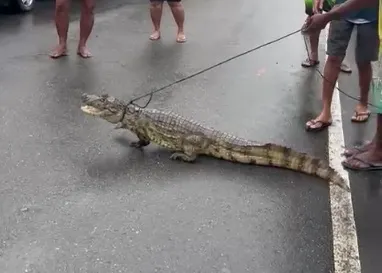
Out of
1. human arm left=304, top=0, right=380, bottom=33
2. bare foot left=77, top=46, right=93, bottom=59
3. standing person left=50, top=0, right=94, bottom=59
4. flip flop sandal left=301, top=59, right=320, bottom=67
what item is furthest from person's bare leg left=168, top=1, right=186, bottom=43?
human arm left=304, top=0, right=380, bottom=33

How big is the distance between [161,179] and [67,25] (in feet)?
12.7

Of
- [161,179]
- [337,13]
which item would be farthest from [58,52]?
[337,13]

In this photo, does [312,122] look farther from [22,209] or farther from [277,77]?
[22,209]

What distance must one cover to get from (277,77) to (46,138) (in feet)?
9.89

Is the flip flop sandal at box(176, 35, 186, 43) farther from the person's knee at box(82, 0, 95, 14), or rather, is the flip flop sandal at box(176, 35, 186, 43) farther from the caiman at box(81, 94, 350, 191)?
the caiman at box(81, 94, 350, 191)

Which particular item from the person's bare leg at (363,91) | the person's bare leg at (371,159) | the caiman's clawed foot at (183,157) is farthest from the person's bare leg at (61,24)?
the person's bare leg at (371,159)

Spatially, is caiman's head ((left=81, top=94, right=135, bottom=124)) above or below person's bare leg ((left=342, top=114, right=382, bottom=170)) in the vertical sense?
below

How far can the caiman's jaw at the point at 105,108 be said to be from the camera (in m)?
5.86

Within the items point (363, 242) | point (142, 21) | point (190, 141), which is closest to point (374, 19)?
point (190, 141)

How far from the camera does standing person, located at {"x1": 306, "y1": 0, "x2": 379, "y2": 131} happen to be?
578cm

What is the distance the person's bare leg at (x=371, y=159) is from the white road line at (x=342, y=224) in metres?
0.10

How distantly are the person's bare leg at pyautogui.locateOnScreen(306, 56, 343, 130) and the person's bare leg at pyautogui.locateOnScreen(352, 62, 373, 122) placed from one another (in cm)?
30

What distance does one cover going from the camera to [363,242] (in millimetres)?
4328

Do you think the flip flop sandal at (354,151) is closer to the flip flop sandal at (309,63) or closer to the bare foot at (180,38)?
the flip flop sandal at (309,63)
